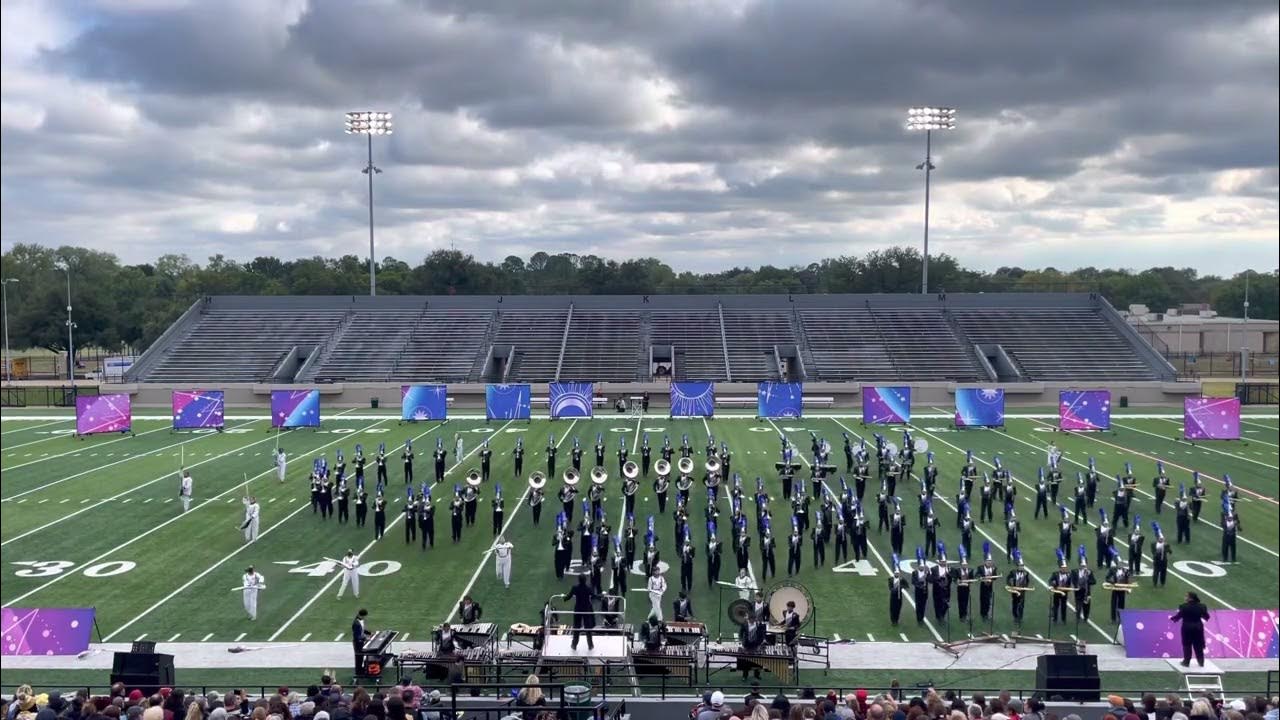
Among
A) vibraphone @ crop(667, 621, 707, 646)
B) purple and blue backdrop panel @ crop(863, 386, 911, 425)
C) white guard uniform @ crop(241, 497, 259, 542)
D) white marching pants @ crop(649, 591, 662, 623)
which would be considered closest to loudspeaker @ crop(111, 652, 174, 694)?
vibraphone @ crop(667, 621, 707, 646)

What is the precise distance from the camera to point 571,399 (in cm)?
3175

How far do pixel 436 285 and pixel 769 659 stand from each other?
60151mm

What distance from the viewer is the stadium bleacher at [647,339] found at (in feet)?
143

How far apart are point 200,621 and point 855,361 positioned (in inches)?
1403

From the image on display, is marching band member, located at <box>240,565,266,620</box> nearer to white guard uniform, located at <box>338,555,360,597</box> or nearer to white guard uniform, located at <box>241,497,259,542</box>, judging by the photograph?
white guard uniform, located at <box>338,555,360,597</box>

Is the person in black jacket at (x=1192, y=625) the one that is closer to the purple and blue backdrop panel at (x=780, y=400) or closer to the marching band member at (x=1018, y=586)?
the marching band member at (x=1018, y=586)

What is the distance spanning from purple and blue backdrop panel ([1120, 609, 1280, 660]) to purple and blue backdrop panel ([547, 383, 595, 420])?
71.8 feet

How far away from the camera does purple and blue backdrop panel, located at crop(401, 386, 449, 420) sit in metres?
31.5

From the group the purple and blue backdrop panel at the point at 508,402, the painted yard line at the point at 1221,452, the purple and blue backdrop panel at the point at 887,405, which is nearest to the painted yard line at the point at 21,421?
the purple and blue backdrop panel at the point at 508,402

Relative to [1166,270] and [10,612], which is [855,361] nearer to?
[10,612]

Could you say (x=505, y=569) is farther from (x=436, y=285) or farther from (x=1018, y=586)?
(x=436, y=285)

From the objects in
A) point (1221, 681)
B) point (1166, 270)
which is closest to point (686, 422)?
point (1221, 681)

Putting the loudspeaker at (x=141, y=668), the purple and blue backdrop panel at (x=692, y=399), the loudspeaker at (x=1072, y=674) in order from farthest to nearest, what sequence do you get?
the purple and blue backdrop panel at (x=692, y=399), the loudspeaker at (x=141, y=668), the loudspeaker at (x=1072, y=674)

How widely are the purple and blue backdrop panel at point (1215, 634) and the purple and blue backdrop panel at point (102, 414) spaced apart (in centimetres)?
2873
